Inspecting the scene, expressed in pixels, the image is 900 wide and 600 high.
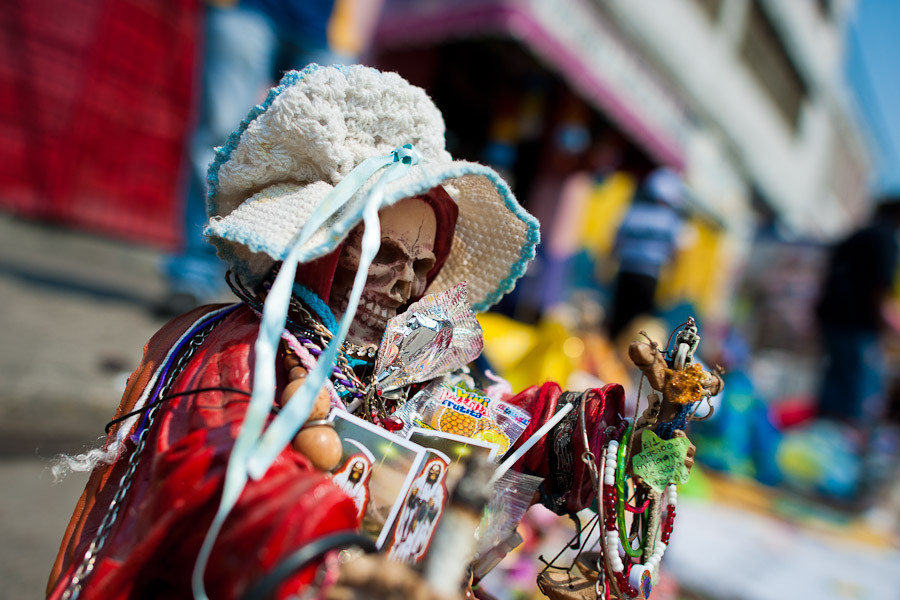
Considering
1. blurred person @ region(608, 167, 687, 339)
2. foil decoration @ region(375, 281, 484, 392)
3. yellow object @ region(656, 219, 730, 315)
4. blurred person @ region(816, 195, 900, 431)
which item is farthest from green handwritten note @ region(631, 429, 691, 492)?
yellow object @ region(656, 219, 730, 315)

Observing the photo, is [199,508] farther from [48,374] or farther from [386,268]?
[48,374]

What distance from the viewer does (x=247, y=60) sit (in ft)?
9.55

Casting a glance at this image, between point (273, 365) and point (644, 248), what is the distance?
385 cm

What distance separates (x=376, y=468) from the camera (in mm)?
865

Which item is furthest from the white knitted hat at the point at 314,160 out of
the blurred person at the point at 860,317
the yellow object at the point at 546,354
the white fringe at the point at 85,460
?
the blurred person at the point at 860,317

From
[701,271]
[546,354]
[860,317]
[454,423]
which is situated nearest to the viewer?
[454,423]

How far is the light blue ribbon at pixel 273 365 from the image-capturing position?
2.19 ft

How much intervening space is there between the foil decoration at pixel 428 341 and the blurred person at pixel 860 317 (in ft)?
15.3

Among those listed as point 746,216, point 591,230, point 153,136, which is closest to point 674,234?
point 591,230

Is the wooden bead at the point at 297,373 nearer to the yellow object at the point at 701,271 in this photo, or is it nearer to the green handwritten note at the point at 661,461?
the green handwritten note at the point at 661,461

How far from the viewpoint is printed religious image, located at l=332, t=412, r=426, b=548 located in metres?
0.85

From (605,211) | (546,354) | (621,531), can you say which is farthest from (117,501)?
(605,211)

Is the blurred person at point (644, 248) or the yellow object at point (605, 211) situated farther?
the yellow object at point (605, 211)

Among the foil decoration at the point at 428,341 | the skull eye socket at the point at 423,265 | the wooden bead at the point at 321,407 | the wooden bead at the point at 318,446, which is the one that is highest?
the skull eye socket at the point at 423,265
